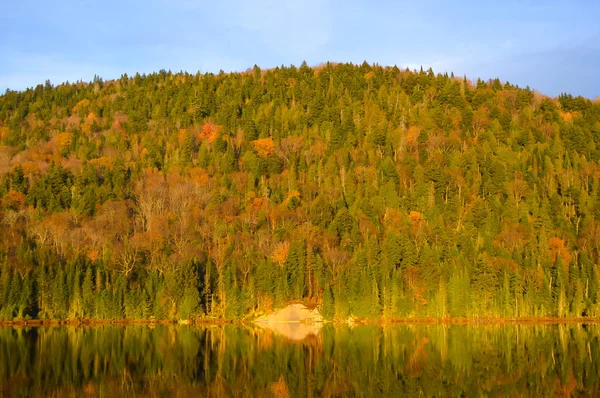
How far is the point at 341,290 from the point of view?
3597 inches

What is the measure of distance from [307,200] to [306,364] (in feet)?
270

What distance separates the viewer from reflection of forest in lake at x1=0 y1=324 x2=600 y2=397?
36.5m

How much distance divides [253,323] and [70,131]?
3962 inches

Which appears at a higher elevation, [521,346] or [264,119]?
[264,119]

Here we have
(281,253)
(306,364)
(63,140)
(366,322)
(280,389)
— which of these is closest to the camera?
(280,389)

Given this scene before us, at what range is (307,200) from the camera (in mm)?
127250

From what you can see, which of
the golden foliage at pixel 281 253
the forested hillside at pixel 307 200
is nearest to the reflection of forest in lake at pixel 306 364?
the forested hillside at pixel 307 200

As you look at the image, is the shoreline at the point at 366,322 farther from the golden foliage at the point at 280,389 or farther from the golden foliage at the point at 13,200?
the golden foliage at the point at 280,389

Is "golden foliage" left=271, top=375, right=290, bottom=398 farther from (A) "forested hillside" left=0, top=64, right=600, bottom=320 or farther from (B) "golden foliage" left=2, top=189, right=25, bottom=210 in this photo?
(B) "golden foliage" left=2, top=189, right=25, bottom=210

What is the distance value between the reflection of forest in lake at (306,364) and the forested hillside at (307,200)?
2360 centimetres

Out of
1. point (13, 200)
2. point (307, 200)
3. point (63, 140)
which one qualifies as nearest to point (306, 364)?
point (307, 200)

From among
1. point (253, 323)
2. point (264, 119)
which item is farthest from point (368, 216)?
point (264, 119)

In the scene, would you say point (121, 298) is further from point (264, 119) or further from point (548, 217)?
point (264, 119)

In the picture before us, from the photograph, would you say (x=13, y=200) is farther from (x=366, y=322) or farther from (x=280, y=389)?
(x=280, y=389)
